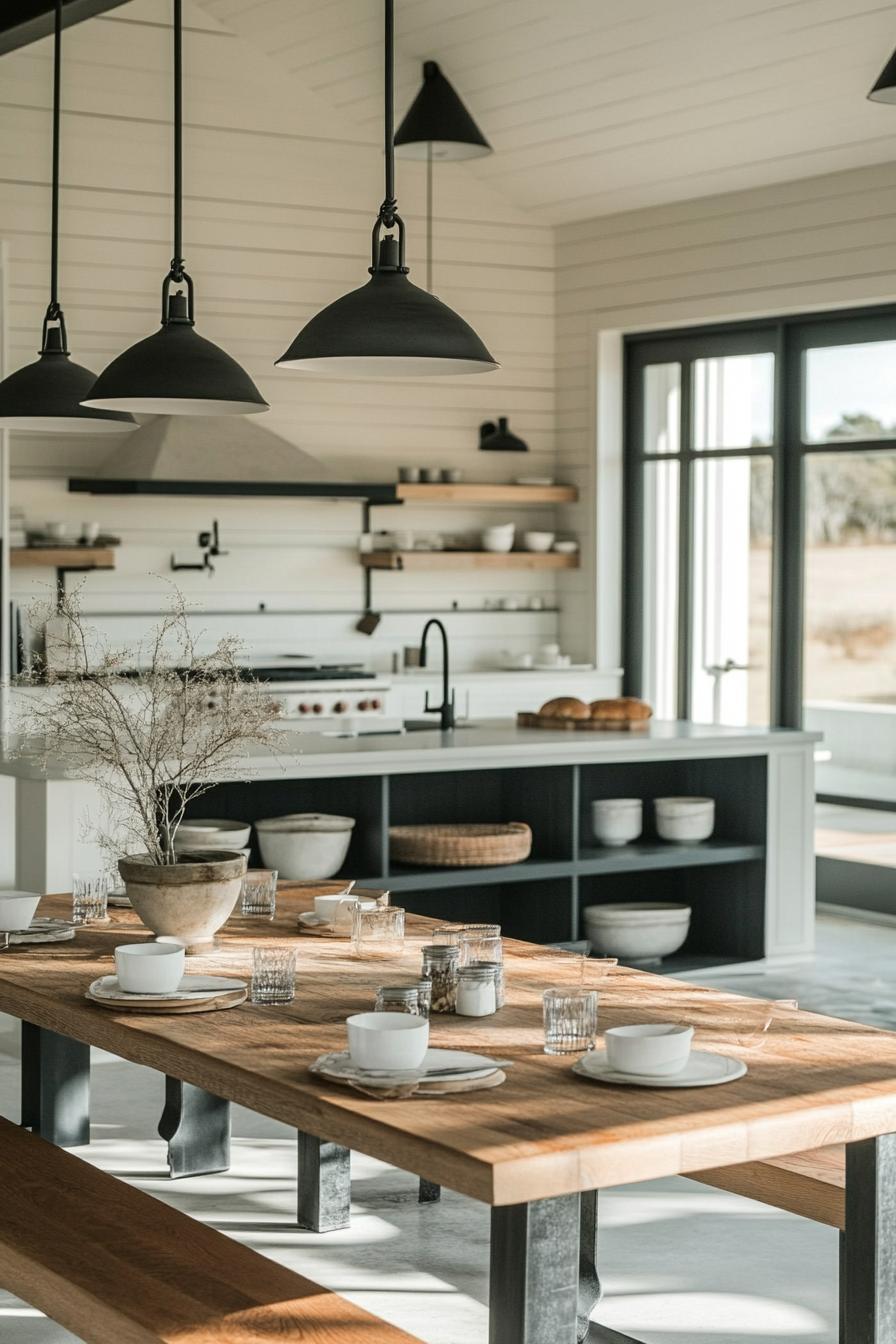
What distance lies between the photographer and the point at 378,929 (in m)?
3.62

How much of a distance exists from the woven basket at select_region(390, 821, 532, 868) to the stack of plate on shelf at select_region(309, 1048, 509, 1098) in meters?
3.53

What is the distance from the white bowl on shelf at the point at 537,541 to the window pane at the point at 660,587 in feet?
1.68

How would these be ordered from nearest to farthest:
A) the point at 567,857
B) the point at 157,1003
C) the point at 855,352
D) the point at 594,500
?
the point at 157,1003
the point at 567,857
the point at 855,352
the point at 594,500

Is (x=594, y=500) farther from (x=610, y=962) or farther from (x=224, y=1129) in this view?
(x=610, y=962)

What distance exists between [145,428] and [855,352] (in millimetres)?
3313

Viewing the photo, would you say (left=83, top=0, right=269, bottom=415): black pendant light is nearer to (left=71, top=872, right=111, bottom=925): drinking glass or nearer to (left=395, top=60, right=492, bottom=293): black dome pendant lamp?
(left=71, top=872, right=111, bottom=925): drinking glass

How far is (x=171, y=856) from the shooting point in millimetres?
3588

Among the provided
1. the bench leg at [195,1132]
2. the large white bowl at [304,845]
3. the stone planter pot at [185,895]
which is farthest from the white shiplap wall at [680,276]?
the stone planter pot at [185,895]

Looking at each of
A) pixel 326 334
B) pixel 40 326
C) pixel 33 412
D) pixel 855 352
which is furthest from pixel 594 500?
pixel 326 334

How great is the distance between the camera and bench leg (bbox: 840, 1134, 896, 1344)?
269 cm

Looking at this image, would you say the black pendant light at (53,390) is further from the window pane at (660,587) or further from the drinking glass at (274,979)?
the window pane at (660,587)

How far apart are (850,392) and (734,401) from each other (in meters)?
0.78

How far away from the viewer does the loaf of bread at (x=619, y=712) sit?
275 inches

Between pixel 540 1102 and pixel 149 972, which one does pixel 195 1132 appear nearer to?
pixel 149 972
